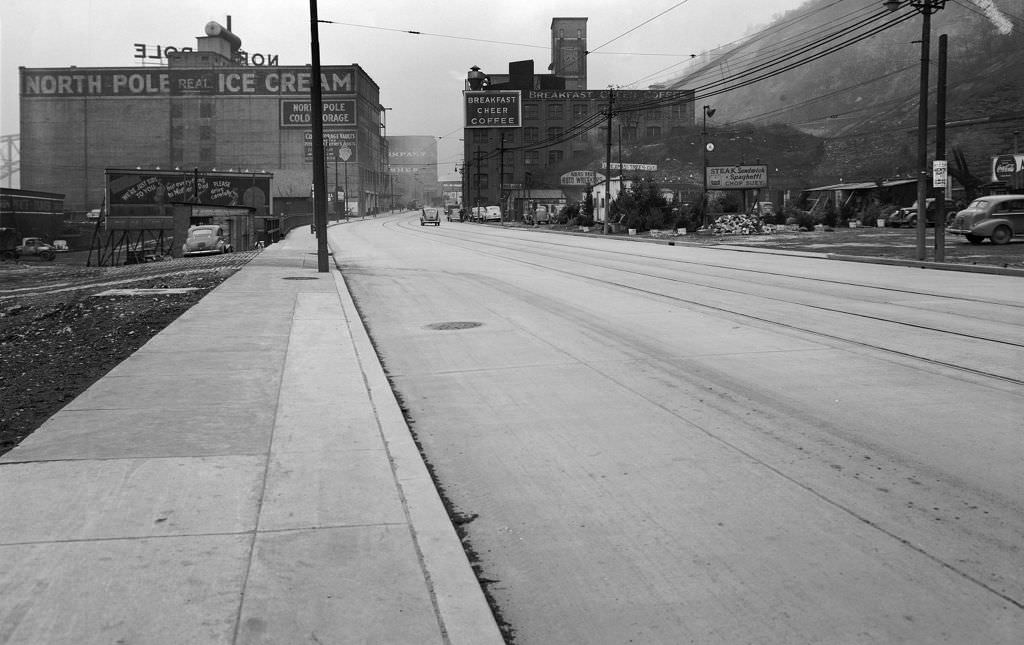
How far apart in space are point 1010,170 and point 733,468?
5858 centimetres

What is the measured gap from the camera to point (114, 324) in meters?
14.8

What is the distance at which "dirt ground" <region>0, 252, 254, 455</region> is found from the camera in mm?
8695

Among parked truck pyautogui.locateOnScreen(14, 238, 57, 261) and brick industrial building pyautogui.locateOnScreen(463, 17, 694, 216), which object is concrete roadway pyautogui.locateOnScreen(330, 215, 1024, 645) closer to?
parked truck pyautogui.locateOnScreen(14, 238, 57, 261)

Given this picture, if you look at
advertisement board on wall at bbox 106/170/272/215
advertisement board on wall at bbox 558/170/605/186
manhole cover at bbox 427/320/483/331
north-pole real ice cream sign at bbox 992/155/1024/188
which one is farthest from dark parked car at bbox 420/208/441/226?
manhole cover at bbox 427/320/483/331

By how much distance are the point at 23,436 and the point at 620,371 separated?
5380mm

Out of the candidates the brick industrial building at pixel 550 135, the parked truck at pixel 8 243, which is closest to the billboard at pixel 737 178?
the parked truck at pixel 8 243

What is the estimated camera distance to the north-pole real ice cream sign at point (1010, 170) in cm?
5504

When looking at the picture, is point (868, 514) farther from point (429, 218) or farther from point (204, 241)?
point (429, 218)

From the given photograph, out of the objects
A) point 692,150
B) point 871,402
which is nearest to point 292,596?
point 871,402

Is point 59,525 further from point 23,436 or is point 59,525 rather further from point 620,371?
point 620,371

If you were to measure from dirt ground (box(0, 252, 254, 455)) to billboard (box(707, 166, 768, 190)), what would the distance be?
46.3m

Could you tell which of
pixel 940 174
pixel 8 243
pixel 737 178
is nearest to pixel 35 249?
pixel 8 243

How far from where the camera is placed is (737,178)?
6531cm

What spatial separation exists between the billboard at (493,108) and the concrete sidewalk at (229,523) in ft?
300
